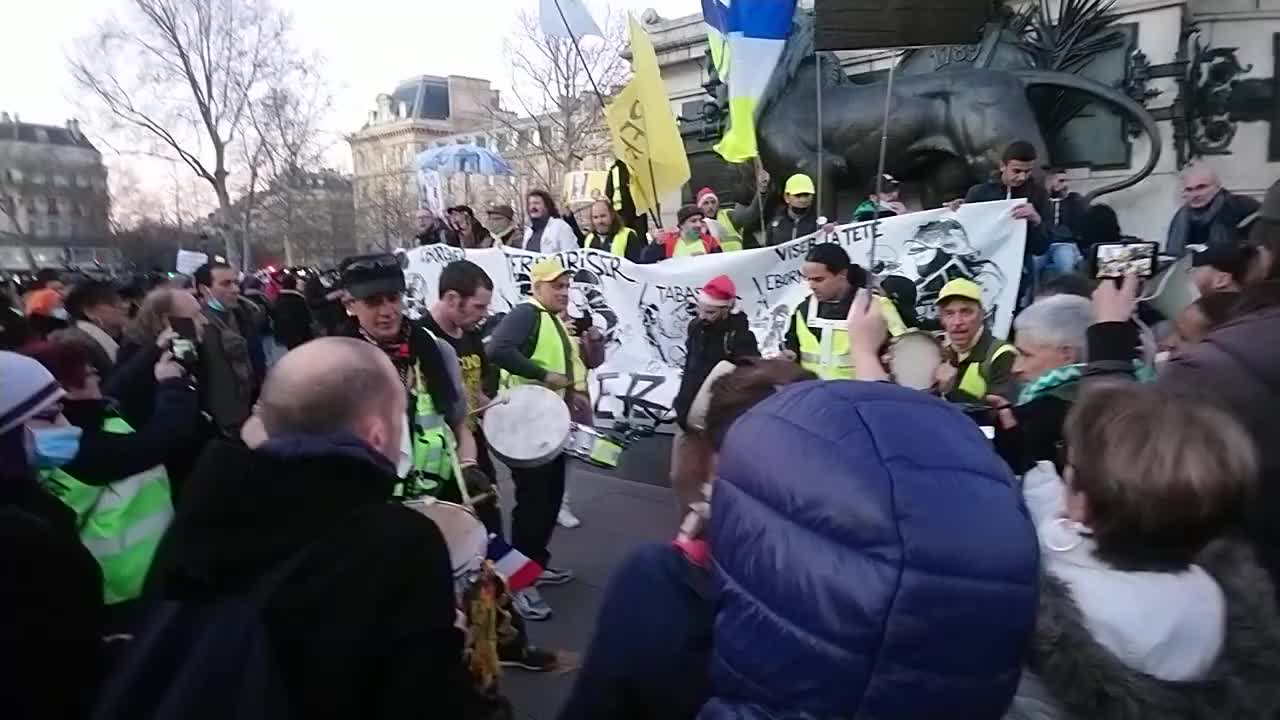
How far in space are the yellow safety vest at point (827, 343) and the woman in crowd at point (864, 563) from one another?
133 inches

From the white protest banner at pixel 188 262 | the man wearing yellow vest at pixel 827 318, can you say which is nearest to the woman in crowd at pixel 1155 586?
the man wearing yellow vest at pixel 827 318

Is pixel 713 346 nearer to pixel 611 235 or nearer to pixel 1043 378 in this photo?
pixel 1043 378

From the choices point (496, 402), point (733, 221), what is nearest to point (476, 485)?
point (496, 402)

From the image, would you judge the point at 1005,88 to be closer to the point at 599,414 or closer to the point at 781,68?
the point at 781,68

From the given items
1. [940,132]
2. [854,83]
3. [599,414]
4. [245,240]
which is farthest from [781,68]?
[245,240]

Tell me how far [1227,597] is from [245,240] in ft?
123

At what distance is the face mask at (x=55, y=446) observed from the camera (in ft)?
8.48

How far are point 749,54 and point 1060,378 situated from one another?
415 centimetres

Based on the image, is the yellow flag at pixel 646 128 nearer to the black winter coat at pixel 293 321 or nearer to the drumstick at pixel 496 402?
the black winter coat at pixel 293 321

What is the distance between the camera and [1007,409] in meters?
2.71

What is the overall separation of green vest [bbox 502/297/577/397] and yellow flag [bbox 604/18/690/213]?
2.81m

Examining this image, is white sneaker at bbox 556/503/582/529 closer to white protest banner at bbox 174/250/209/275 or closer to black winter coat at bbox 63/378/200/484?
black winter coat at bbox 63/378/200/484

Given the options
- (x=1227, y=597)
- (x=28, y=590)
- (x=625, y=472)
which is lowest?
(x=625, y=472)

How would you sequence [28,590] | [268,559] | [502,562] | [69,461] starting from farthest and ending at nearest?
[502,562], [69,461], [28,590], [268,559]
